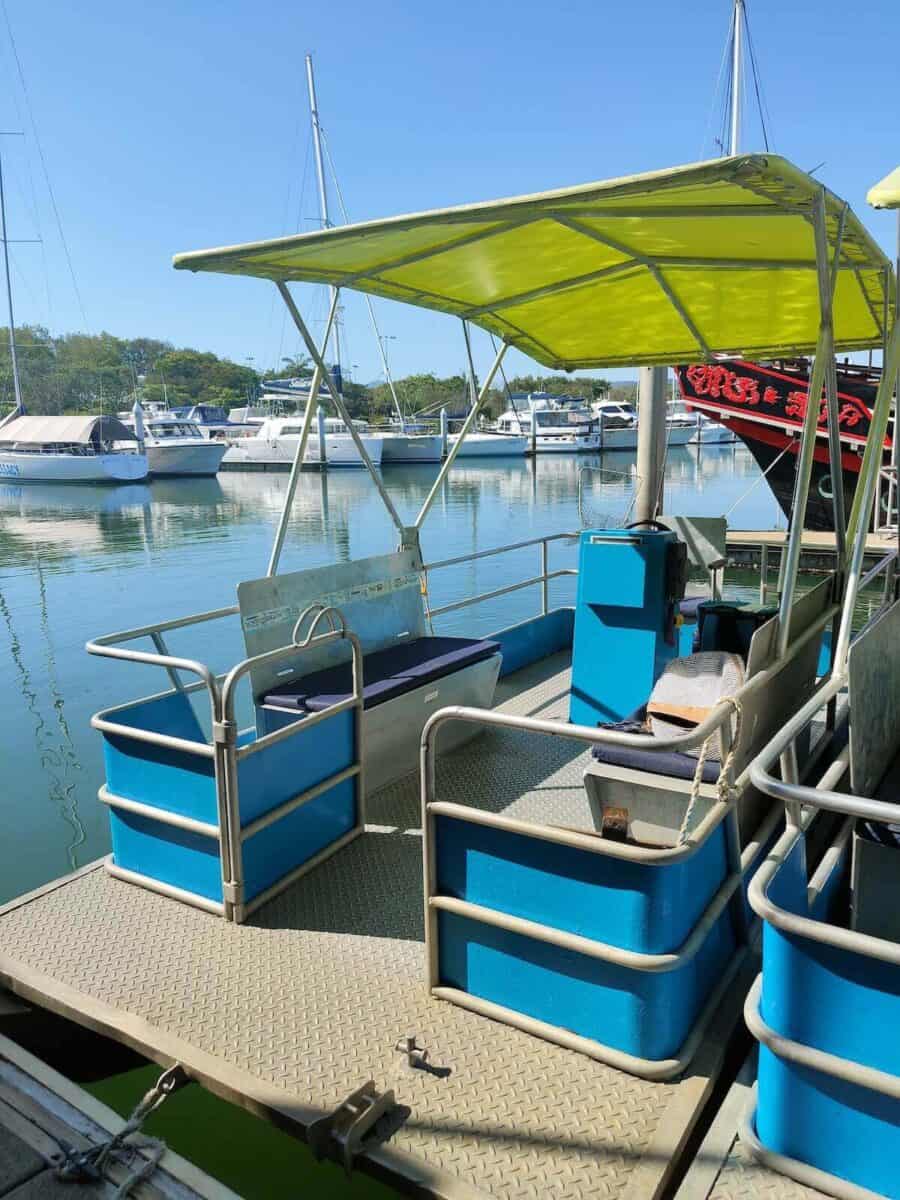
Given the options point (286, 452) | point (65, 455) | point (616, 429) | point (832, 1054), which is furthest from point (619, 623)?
point (616, 429)

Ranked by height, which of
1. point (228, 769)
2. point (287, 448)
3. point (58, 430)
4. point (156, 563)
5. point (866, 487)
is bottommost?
point (156, 563)

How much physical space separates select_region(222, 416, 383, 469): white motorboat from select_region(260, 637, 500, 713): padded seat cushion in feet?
136

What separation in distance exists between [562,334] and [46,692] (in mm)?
7281

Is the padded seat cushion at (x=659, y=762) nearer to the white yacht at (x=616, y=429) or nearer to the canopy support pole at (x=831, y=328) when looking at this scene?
the canopy support pole at (x=831, y=328)

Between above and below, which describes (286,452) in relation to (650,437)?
below

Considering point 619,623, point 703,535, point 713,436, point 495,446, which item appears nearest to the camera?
point 619,623

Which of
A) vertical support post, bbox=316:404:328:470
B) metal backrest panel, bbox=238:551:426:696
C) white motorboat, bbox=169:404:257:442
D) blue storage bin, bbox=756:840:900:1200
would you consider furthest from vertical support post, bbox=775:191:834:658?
white motorboat, bbox=169:404:257:442

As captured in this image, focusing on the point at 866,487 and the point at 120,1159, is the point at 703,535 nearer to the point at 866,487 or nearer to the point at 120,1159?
the point at 866,487

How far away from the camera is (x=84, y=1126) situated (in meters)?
2.23

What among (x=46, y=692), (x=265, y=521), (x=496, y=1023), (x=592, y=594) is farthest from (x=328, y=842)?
(x=265, y=521)

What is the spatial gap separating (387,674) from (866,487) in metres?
2.51

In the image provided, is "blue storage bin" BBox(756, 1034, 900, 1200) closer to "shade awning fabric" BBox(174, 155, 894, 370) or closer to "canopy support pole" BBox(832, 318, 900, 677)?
"canopy support pole" BBox(832, 318, 900, 677)

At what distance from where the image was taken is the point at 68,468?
1487 inches

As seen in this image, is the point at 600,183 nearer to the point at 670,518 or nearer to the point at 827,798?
the point at 827,798
